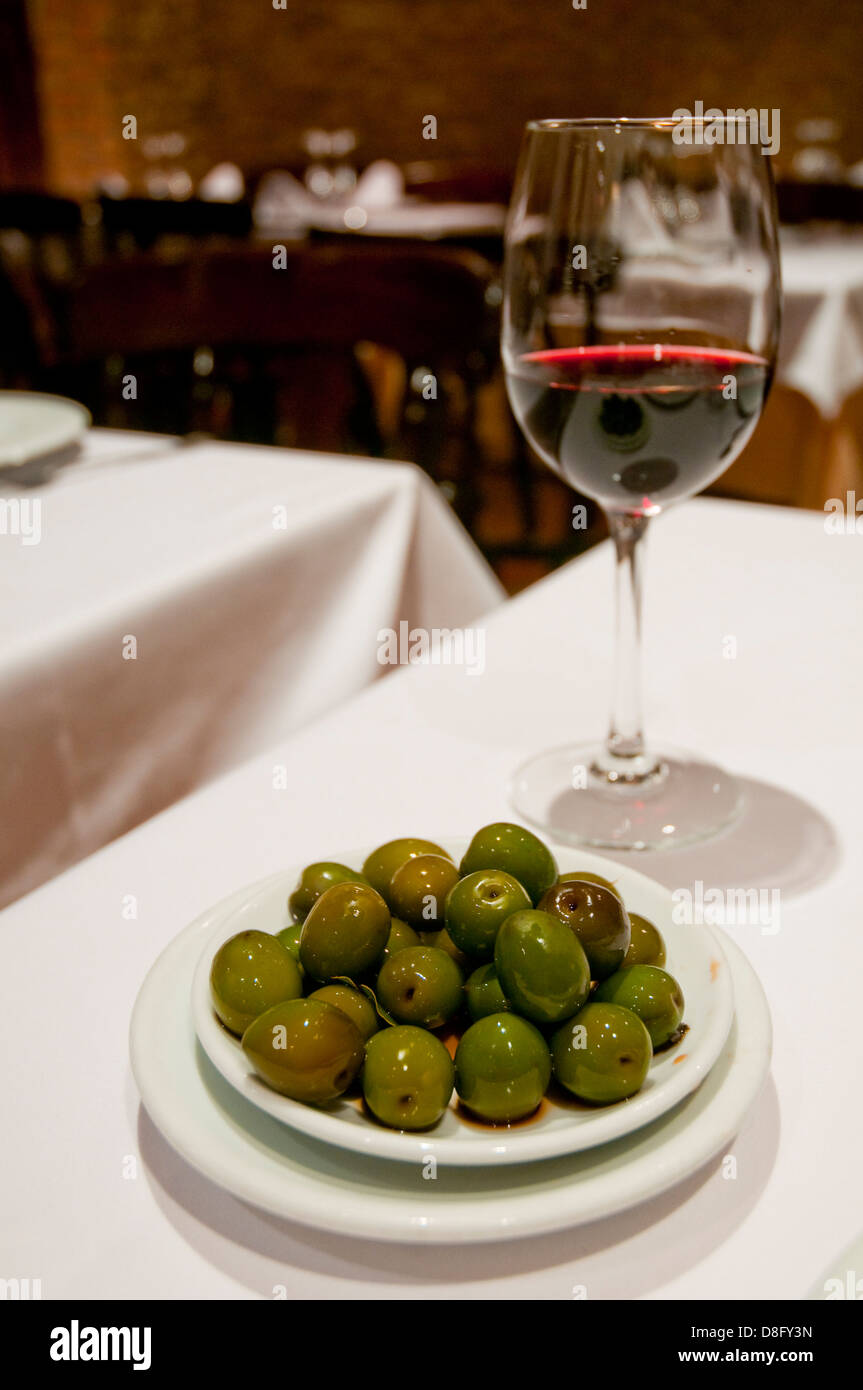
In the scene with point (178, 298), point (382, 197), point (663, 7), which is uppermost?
point (663, 7)

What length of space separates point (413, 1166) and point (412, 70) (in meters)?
6.91

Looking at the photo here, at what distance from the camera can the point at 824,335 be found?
253cm

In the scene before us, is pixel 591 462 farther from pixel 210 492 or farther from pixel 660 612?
pixel 210 492

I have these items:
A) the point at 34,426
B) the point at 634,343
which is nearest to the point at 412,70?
the point at 34,426

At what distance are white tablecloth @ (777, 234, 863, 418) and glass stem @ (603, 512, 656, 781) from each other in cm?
205

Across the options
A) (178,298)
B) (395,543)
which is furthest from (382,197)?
(395,543)

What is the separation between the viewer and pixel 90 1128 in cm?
38

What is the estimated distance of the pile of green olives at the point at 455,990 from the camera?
0.33 meters

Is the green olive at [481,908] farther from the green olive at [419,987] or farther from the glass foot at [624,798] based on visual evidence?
the glass foot at [624,798]

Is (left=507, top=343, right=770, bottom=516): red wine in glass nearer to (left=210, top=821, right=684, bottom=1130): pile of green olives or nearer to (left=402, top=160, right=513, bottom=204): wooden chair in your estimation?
(left=210, top=821, right=684, bottom=1130): pile of green olives

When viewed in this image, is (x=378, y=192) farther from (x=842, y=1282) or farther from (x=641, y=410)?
(x=842, y=1282)

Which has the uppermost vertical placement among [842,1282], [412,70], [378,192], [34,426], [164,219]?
[412,70]
